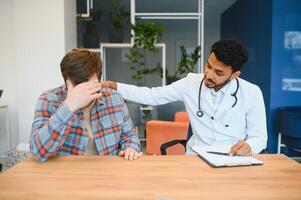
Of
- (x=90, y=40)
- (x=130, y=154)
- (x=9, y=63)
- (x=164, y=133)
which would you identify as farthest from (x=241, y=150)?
(x=9, y=63)

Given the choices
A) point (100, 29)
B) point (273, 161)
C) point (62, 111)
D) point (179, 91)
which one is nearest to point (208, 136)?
point (179, 91)

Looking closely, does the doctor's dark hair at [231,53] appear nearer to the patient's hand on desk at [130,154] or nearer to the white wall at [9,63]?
the patient's hand on desk at [130,154]

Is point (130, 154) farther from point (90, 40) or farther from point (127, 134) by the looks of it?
point (90, 40)

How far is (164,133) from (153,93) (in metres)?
1.10

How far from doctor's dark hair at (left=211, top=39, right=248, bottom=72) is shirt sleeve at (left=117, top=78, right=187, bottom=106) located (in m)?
0.41

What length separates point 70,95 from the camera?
1264mm

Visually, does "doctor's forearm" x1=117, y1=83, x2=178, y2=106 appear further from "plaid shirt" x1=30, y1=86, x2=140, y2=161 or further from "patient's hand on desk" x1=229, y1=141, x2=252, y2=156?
"patient's hand on desk" x1=229, y1=141, x2=252, y2=156

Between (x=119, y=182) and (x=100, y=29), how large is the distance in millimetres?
7303

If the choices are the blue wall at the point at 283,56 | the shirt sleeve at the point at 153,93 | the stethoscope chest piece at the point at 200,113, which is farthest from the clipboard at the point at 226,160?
the blue wall at the point at 283,56

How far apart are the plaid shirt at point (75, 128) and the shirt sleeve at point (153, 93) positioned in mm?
433

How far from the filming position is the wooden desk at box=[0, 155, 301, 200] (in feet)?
3.17

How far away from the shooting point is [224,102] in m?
1.97

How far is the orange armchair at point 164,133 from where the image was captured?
3115 millimetres

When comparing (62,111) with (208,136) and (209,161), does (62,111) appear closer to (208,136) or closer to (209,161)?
(209,161)
